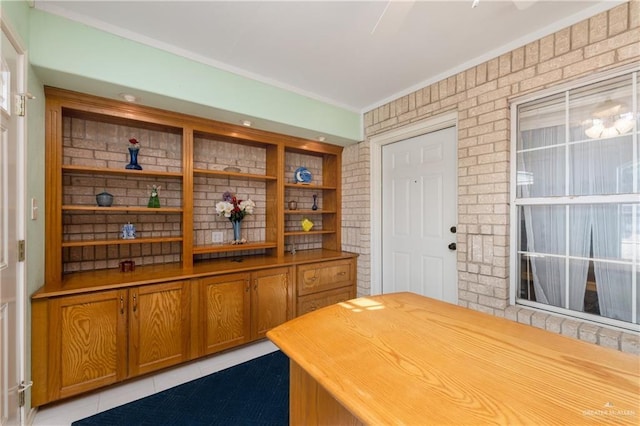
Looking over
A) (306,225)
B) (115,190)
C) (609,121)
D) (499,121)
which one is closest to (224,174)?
(115,190)

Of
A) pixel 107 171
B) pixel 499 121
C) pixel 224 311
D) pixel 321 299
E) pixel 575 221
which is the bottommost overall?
pixel 321 299

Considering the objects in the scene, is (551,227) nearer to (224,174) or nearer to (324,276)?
(324,276)

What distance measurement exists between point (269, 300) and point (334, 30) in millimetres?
2398

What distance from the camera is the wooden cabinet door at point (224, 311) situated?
2.42m

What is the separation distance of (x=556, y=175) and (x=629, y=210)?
439 mm

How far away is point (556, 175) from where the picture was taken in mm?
2014

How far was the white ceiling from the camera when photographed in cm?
174

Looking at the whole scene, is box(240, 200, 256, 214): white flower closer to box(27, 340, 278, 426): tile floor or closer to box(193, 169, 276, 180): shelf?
box(193, 169, 276, 180): shelf

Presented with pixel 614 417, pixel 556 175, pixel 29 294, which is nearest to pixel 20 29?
pixel 29 294

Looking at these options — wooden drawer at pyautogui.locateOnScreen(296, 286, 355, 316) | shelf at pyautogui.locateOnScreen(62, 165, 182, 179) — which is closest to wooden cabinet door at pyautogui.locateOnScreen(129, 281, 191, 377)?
shelf at pyautogui.locateOnScreen(62, 165, 182, 179)

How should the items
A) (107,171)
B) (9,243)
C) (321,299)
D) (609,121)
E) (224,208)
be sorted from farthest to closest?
(321,299)
(224,208)
(107,171)
(609,121)
(9,243)

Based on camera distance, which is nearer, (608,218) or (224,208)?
(608,218)

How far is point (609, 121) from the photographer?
1791 mm

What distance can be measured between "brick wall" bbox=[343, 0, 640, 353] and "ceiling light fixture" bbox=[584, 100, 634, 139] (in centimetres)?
25
